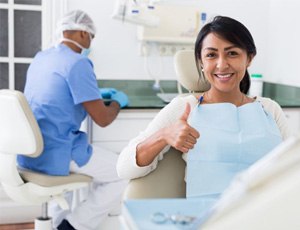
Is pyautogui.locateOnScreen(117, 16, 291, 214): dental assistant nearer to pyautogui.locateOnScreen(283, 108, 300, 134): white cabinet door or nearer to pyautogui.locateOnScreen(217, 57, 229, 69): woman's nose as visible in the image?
pyautogui.locateOnScreen(217, 57, 229, 69): woman's nose

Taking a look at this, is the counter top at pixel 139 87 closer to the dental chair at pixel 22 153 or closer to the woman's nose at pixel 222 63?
the dental chair at pixel 22 153

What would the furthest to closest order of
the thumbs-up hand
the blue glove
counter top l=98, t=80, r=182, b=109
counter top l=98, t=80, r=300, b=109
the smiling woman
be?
counter top l=98, t=80, r=182, b=109 → counter top l=98, t=80, r=300, b=109 → the blue glove → the smiling woman → the thumbs-up hand

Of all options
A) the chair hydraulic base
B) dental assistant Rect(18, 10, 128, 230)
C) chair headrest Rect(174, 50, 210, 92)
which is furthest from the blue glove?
chair headrest Rect(174, 50, 210, 92)

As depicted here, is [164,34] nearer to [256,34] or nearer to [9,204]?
[256,34]

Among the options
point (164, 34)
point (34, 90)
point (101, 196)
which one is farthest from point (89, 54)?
point (101, 196)

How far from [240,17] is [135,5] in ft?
2.74

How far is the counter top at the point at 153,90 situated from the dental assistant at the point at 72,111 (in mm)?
540

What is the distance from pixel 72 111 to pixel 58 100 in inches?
3.7

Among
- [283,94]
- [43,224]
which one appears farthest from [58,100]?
[283,94]

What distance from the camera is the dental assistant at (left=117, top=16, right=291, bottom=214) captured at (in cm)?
138

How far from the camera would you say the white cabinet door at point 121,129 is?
2.51 meters

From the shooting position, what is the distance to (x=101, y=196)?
8.09 ft

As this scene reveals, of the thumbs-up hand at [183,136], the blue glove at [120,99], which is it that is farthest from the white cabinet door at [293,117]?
Result: the thumbs-up hand at [183,136]

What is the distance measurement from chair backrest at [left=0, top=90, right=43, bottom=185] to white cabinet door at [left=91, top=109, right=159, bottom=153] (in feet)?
1.72
